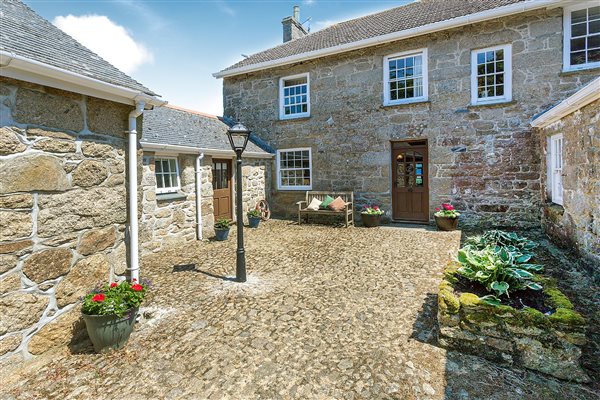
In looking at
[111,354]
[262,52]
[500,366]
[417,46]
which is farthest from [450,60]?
[111,354]

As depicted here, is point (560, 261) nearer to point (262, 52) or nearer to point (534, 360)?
point (534, 360)

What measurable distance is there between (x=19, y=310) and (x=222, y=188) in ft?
23.5

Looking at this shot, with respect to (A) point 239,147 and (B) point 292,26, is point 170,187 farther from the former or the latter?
(B) point 292,26

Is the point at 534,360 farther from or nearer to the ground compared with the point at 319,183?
nearer to the ground

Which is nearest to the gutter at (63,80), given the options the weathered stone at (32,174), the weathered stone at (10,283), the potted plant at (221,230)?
the weathered stone at (32,174)

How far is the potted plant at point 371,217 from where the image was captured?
9.70m

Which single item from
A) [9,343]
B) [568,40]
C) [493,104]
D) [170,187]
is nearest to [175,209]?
[170,187]

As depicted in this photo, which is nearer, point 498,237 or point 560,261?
point 498,237

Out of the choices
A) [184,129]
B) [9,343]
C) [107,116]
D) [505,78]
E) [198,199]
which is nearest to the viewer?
[9,343]

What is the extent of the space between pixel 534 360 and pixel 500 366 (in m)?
0.28

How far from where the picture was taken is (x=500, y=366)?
287cm

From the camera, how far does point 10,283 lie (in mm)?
2785

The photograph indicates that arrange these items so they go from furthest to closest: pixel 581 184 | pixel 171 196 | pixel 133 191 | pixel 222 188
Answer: pixel 222 188
pixel 171 196
pixel 581 184
pixel 133 191

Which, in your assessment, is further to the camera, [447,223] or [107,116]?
[447,223]
